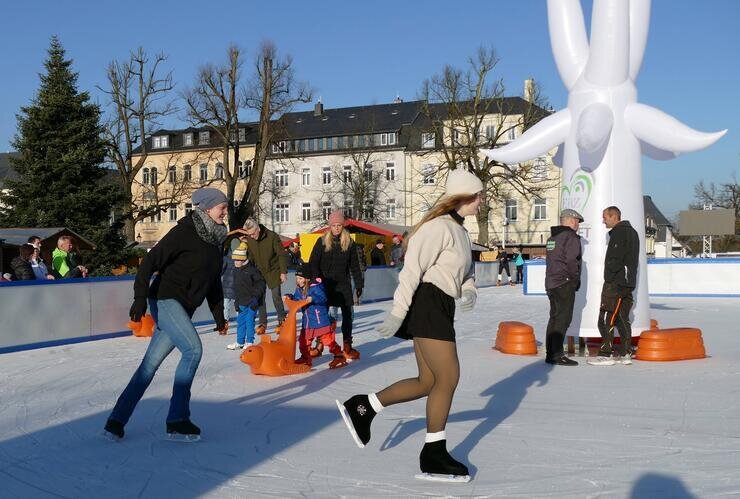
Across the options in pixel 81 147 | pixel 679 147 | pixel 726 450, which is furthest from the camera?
pixel 81 147

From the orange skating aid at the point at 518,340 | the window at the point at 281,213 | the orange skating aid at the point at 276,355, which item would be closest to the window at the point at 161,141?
the window at the point at 281,213

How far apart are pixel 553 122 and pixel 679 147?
→ 155 centimetres

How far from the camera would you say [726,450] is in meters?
5.17

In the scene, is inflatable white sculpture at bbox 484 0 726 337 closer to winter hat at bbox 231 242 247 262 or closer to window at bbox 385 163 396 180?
winter hat at bbox 231 242 247 262

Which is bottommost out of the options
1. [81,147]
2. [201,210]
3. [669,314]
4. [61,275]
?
[669,314]

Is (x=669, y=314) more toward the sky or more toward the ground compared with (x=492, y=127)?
more toward the ground

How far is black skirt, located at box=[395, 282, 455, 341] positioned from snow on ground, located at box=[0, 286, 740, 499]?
31.8 inches

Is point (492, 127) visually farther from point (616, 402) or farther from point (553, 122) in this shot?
point (616, 402)

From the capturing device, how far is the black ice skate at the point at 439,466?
14.7 ft

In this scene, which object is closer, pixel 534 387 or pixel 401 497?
pixel 401 497

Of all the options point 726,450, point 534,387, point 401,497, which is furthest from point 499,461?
point 534,387

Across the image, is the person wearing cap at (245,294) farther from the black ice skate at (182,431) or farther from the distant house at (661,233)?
the distant house at (661,233)

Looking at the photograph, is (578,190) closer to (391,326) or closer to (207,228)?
(207,228)

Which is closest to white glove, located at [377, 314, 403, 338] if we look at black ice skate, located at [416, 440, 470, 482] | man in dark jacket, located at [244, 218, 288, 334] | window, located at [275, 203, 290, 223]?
black ice skate, located at [416, 440, 470, 482]
